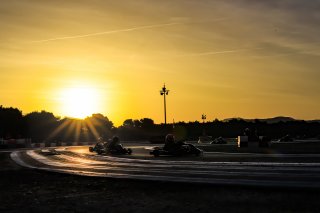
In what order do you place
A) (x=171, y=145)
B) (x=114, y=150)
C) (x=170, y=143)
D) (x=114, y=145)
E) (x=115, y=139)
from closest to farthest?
(x=171, y=145), (x=170, y=143), (x=114, y=150), (x=114, y=145), (x=115, y=139)

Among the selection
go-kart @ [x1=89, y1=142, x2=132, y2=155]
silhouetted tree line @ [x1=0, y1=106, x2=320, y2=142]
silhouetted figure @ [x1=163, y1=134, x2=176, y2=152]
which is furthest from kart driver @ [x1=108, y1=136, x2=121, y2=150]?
silhouetted tree line @ [x1=0, y1=106, x2=320, y2=142]

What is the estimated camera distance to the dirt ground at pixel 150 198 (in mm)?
11867

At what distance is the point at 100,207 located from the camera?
40.5 feet

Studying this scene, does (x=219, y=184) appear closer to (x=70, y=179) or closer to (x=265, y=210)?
(x=265, y=210)

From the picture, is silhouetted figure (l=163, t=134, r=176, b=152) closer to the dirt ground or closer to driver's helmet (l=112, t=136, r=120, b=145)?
driver's helmet (l=112, t=136, r=120, b=145)

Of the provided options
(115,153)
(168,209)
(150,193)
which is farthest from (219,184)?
(115,153)

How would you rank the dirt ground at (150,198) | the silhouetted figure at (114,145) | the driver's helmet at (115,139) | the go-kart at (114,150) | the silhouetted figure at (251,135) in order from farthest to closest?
the silhouetted figure at (251,135)
the driver's helmet at (115,139)
the silhouetted figure at (114,145)
the go-kart at (114,150)
the dirt ground at (150,198)

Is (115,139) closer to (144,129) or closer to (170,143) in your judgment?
(170,143)

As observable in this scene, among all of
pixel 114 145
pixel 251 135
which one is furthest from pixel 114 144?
pixel 251 135

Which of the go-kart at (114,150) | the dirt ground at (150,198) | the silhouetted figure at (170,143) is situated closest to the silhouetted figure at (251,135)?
the go-kart at (114,150)

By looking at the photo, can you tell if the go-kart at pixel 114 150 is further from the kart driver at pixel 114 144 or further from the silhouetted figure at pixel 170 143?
the silhouetted figure at pixel 170 143

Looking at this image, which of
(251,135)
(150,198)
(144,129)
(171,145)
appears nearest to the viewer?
(150,198)

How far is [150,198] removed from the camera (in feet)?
46.0

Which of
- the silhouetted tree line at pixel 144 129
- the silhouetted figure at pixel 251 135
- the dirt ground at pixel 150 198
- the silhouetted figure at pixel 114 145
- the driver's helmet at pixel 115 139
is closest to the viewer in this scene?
the dirt ground at pixel 150 198
